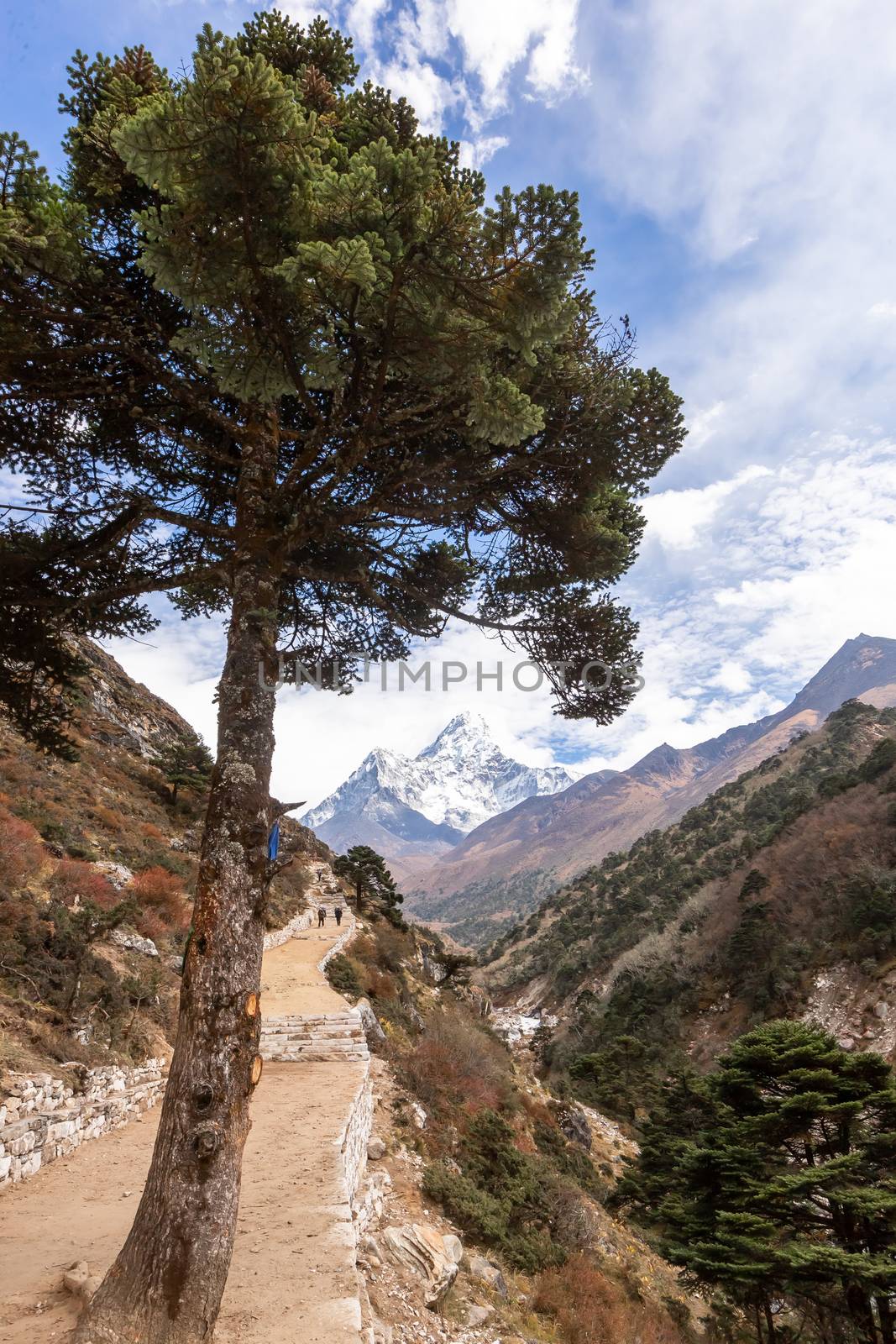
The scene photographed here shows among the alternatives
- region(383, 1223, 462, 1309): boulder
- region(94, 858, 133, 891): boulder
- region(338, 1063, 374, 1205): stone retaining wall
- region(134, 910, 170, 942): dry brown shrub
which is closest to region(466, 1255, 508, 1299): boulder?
region(383, 1223, 462, 1309): boulder

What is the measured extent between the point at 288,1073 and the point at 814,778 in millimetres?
Answer: 51914

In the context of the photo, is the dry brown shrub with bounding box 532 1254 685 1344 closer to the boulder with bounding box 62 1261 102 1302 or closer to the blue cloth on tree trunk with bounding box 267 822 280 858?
the boulder with bounding box 62 1261 102 1302

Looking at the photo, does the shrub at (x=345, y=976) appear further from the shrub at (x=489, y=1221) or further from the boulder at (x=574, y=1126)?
the shrub at (x=489, y=1221)

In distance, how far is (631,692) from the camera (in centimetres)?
719

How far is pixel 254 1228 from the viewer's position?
17.5 ft

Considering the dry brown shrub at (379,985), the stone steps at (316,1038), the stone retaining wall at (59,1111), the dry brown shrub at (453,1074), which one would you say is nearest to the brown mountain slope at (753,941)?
the dry brown shrub at (379,985)

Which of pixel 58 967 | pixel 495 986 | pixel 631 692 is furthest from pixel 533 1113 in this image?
pixel 495 986

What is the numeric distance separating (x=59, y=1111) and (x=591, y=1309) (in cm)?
699

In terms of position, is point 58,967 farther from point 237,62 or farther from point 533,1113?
point 533,1113

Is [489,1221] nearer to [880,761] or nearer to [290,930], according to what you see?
[290,930]

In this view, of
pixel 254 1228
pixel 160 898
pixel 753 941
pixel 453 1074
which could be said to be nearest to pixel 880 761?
pixel 753 941

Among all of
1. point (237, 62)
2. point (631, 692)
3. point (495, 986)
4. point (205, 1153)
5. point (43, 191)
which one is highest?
point (43, 191)

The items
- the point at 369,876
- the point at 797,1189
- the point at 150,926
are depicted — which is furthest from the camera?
the point at 369,876

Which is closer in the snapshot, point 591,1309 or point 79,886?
point 591,1309
